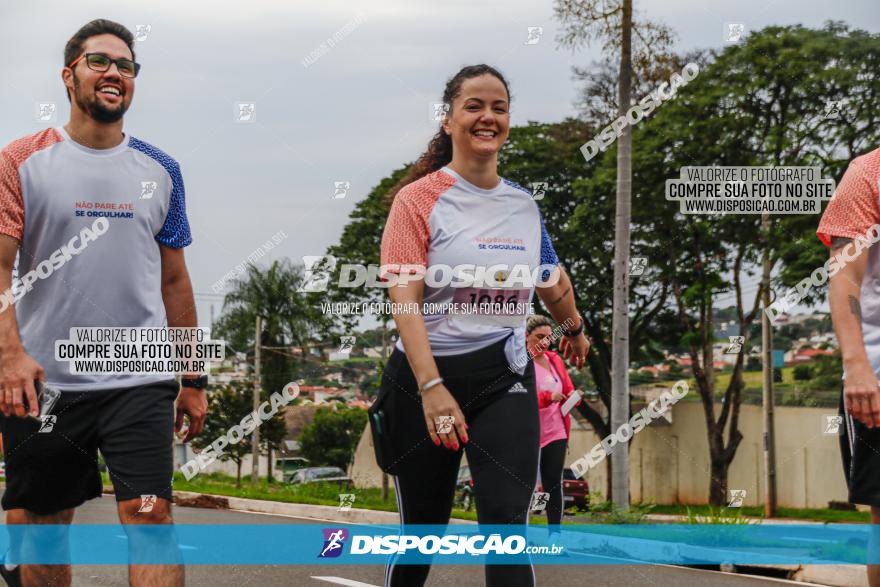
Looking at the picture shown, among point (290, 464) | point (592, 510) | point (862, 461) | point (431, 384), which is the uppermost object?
point (431, 384)

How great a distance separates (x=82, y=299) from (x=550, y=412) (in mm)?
4900

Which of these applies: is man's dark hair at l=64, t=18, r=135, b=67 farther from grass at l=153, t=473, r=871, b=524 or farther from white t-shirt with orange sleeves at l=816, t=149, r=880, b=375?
grass at l=153, t=473, r=871, b=524

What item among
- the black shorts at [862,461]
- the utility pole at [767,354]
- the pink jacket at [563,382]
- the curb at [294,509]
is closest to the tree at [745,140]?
the utility pole at [767,354]

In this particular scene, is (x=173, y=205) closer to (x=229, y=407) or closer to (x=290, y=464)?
(x=229, y=407)

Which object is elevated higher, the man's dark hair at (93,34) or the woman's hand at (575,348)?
the man's dark hair at (93,34)

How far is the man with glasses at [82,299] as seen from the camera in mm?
3771

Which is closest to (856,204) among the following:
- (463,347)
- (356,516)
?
(463,347)

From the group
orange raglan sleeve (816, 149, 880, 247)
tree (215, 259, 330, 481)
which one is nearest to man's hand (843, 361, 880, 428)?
orange raglan sleeve (816, 149, 880, 247)

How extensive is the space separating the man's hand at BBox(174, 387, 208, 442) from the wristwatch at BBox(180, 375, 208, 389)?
0.05 ft

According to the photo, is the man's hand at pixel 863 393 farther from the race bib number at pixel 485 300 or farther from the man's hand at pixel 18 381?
the man's hand at pixel 18 381

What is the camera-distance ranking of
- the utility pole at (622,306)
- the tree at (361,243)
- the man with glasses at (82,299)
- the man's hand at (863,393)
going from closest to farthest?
the man's hand at (863,393) < the man with glasses at (82,299) < the utility pole at (622,306) < the tree at (361,243)

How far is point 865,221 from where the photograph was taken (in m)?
3.82

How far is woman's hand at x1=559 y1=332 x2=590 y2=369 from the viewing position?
477cm

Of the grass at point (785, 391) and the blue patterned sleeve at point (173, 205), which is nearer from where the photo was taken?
the blue patterned sleeve at point (173, 205)
